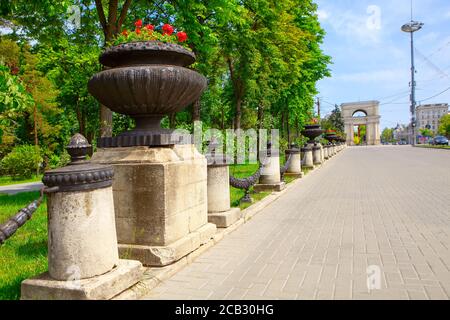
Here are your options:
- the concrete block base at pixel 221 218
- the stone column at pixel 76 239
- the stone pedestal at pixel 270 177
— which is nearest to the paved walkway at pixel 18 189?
the stone pedestal at pixel 270 177

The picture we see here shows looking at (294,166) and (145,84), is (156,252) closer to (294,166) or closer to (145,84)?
(145,84)

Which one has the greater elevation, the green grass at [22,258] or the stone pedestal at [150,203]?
the stone pedestal at [150,203]

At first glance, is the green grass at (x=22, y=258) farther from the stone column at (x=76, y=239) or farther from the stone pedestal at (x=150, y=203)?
the stone pedestal at (x=150, y=203)

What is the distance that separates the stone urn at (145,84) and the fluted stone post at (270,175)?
18.0 feet

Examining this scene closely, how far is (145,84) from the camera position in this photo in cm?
395

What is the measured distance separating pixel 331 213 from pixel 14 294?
17.5 feet

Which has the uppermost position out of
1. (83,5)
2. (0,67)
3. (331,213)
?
(83,5)

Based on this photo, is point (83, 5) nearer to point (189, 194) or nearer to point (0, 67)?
point (0, 67)

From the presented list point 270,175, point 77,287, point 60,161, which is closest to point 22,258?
point 77,287

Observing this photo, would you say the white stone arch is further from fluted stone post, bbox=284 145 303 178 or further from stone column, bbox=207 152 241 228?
stone column, bbox=207 152 241 228

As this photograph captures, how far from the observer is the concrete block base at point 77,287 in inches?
110

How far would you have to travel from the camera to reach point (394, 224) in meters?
5.76
